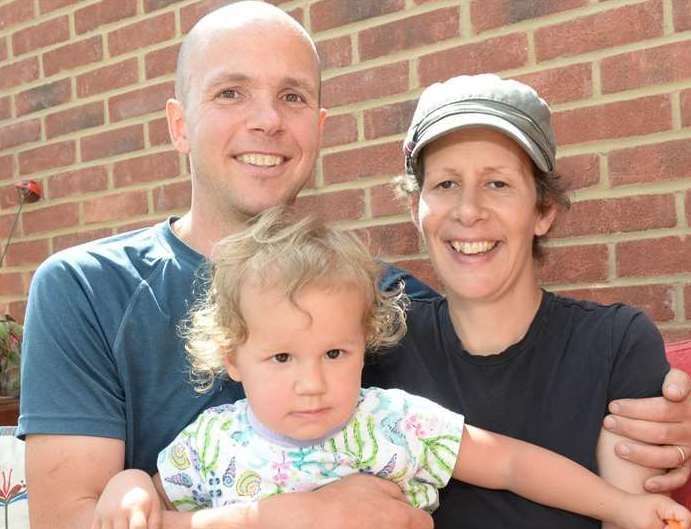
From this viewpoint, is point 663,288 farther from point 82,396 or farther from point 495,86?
point 82,396

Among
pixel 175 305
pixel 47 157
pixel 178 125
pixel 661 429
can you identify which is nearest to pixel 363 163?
pixel 178 125

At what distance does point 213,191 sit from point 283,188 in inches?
6.9

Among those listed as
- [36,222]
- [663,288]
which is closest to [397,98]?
[663,288]

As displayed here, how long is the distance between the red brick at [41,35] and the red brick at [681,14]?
2.48 m

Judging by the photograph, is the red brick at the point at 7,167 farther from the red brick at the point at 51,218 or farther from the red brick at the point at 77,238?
the red brick at the point at 77,238

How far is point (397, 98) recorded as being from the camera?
2.96 meters

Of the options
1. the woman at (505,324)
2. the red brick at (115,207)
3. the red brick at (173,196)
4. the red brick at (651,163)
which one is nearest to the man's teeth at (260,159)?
the woman at (505,324)

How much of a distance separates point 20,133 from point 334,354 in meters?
2.73

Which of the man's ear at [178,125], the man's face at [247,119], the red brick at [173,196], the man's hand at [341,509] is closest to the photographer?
the man's hand at [341,509]

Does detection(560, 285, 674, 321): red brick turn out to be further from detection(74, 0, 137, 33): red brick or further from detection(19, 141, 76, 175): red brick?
detection(19, 141, 76, 175): red brick

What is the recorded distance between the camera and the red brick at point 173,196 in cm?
346

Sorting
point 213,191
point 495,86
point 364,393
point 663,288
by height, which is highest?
point 495,86

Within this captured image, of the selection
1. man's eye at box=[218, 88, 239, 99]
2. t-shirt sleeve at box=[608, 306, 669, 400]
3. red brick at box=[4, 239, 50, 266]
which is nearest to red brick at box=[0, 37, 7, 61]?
red brick at box=[4, 239, 50, 266]

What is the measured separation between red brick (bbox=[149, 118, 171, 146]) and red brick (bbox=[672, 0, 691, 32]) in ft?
6.17
